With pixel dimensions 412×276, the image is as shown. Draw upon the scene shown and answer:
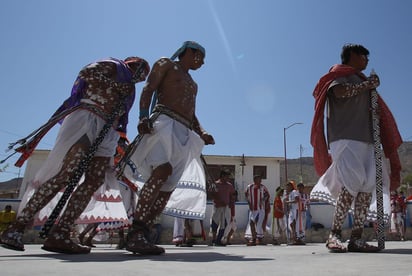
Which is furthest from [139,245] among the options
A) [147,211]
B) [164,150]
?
[164,150]

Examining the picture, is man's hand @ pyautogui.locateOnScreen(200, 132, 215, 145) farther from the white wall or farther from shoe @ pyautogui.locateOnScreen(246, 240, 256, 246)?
the white wall

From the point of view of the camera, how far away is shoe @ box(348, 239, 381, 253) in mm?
2914

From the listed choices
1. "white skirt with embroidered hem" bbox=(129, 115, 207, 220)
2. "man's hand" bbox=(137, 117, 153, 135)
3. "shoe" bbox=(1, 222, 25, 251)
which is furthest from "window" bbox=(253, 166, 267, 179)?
"shoe" bbox=(1, 222, 25, 251)

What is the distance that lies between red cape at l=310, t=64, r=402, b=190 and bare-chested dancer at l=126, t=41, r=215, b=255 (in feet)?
3.66

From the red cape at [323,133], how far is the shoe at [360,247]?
67cm

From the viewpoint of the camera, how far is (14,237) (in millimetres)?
2496

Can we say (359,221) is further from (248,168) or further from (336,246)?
(248,168)

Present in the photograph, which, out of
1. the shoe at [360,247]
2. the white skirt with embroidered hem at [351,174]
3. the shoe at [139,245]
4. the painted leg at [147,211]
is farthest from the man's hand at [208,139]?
the shoe at [360,247]

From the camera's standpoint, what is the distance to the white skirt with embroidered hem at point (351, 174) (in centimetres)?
307

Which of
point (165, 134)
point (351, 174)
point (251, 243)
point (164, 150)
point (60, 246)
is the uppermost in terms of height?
point (165, 134)

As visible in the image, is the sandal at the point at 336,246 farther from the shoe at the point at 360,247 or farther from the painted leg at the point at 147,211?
the painted leg at the point at 147,211

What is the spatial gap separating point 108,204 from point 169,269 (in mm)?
2132

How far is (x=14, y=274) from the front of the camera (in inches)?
54.4

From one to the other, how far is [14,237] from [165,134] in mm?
1297
